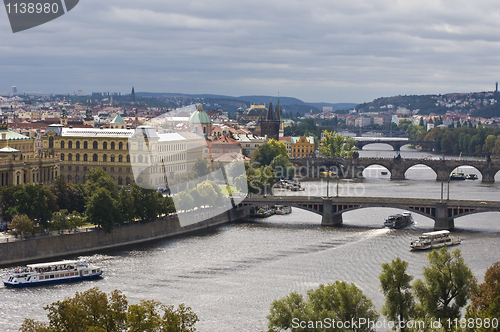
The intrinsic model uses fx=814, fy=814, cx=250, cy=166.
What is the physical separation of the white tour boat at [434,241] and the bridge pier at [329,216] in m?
7.28

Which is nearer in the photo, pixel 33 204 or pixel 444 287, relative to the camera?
A: pixel 444 287

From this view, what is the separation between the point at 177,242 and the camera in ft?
144

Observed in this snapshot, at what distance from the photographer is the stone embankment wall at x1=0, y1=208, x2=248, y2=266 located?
124 ft

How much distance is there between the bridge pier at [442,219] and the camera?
48.2 meters

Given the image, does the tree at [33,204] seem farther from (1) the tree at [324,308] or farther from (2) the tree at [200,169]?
(2) the tree at [200,169]

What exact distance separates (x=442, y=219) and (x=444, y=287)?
23452mm

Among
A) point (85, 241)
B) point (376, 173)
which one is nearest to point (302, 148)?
point (376, 173)

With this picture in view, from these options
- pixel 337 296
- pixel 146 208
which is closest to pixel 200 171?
pixel 146 208

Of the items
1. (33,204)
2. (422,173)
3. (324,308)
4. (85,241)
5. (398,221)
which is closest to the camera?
(324,308)

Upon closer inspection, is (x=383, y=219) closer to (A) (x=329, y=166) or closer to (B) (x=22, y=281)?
(B) (x=22, y=281)

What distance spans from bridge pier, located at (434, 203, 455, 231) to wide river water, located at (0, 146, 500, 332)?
0.64 meters

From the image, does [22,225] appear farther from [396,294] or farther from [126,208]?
[396,294]

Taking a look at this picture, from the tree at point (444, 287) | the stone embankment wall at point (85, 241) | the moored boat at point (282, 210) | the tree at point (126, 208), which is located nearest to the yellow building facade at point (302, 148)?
the moored boat at point (282, 210)

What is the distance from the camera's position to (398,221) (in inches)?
1933
